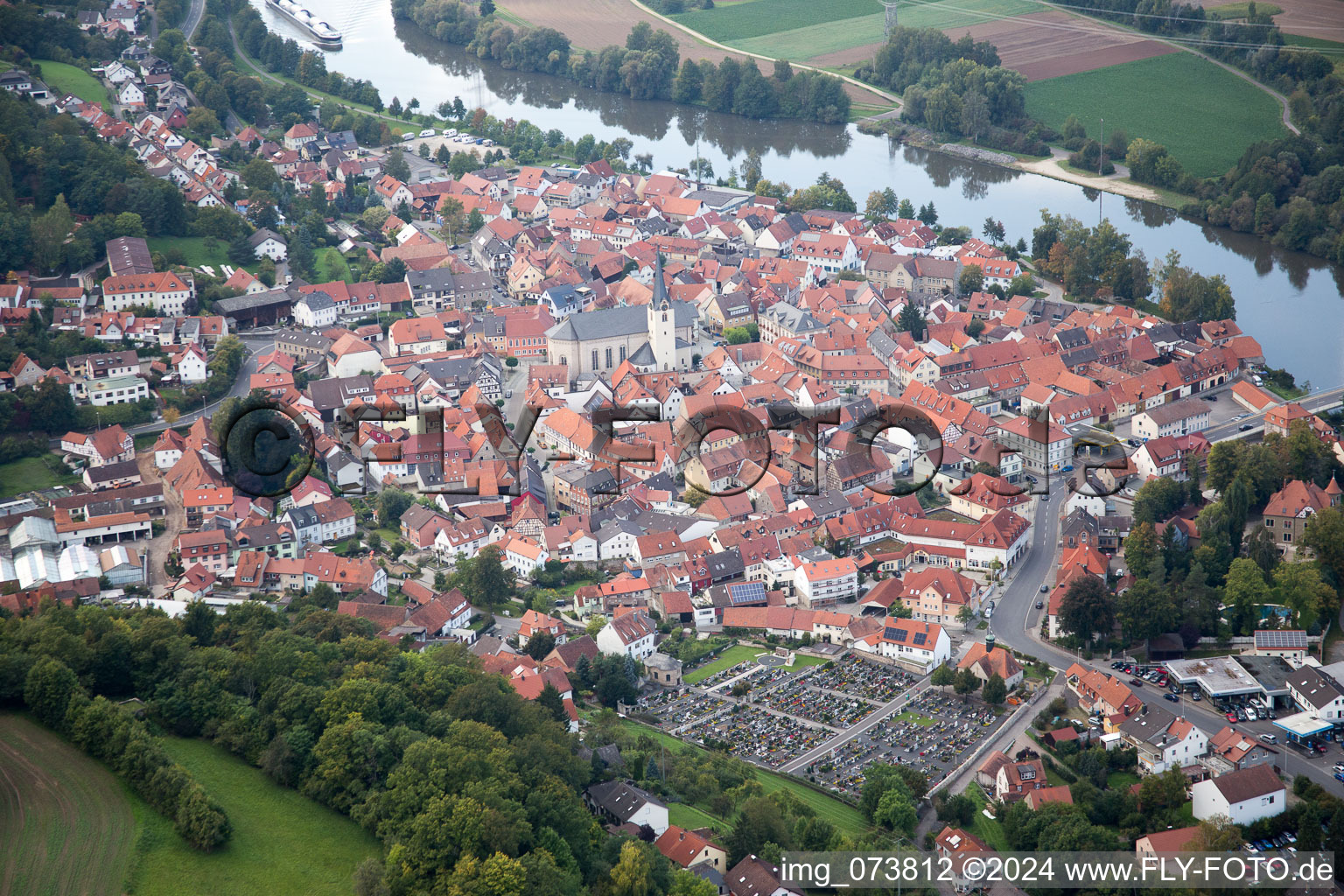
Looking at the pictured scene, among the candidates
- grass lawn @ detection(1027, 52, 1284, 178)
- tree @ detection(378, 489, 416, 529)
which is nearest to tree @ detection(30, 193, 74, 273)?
tree @ detection(378, 489, 416, 529)

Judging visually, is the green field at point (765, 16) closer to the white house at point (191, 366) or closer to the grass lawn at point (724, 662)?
the white house at point (191, 366)

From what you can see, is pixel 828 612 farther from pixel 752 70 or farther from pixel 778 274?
pixel 752 70

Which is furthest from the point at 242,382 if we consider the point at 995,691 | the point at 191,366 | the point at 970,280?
the point at 995,691

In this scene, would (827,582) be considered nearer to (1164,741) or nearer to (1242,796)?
Answer: (1164,741)

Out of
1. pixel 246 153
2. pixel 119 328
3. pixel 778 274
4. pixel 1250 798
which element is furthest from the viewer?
pixel 246 153

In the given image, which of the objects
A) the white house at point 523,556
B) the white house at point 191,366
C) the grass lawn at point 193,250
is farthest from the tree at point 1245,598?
the grass lawn at point 193,250

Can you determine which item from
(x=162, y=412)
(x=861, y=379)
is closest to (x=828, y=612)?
(x=861, y=379)
